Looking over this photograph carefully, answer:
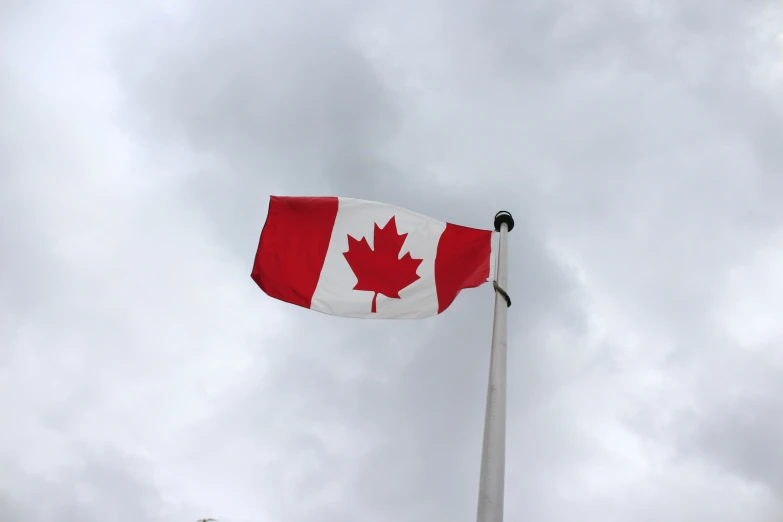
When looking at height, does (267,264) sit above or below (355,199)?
below

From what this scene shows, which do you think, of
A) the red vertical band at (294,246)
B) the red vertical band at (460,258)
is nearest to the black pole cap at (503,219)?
the red vertical band at (460,258)

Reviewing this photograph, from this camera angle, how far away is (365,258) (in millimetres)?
16609

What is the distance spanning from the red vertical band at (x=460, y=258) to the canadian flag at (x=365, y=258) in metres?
0.02

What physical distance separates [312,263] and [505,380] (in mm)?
6574

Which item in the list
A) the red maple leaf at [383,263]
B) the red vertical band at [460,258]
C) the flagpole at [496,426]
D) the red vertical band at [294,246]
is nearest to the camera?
the flagpole at [496,426]

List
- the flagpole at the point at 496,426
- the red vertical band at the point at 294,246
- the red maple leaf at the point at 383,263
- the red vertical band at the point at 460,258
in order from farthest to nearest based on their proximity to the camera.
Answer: the red vertical band at the point at 294,246 < the red maple leaf at the point at 383,263 < the red vertical band at the point at 460,258 < the flagpole at the point at 496,426

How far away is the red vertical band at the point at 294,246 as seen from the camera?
1605 centimetres

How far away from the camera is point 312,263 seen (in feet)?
54.3

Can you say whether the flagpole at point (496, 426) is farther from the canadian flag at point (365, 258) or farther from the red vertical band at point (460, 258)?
the canadian flag at point (365, 258)

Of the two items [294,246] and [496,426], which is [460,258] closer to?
[294,246]

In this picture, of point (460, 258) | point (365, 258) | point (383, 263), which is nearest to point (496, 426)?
point (460, 258)

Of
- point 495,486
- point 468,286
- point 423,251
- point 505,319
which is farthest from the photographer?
point 423,251

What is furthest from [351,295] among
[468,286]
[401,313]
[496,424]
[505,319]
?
[496,424]

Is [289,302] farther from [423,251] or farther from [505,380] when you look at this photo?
[505,380]
